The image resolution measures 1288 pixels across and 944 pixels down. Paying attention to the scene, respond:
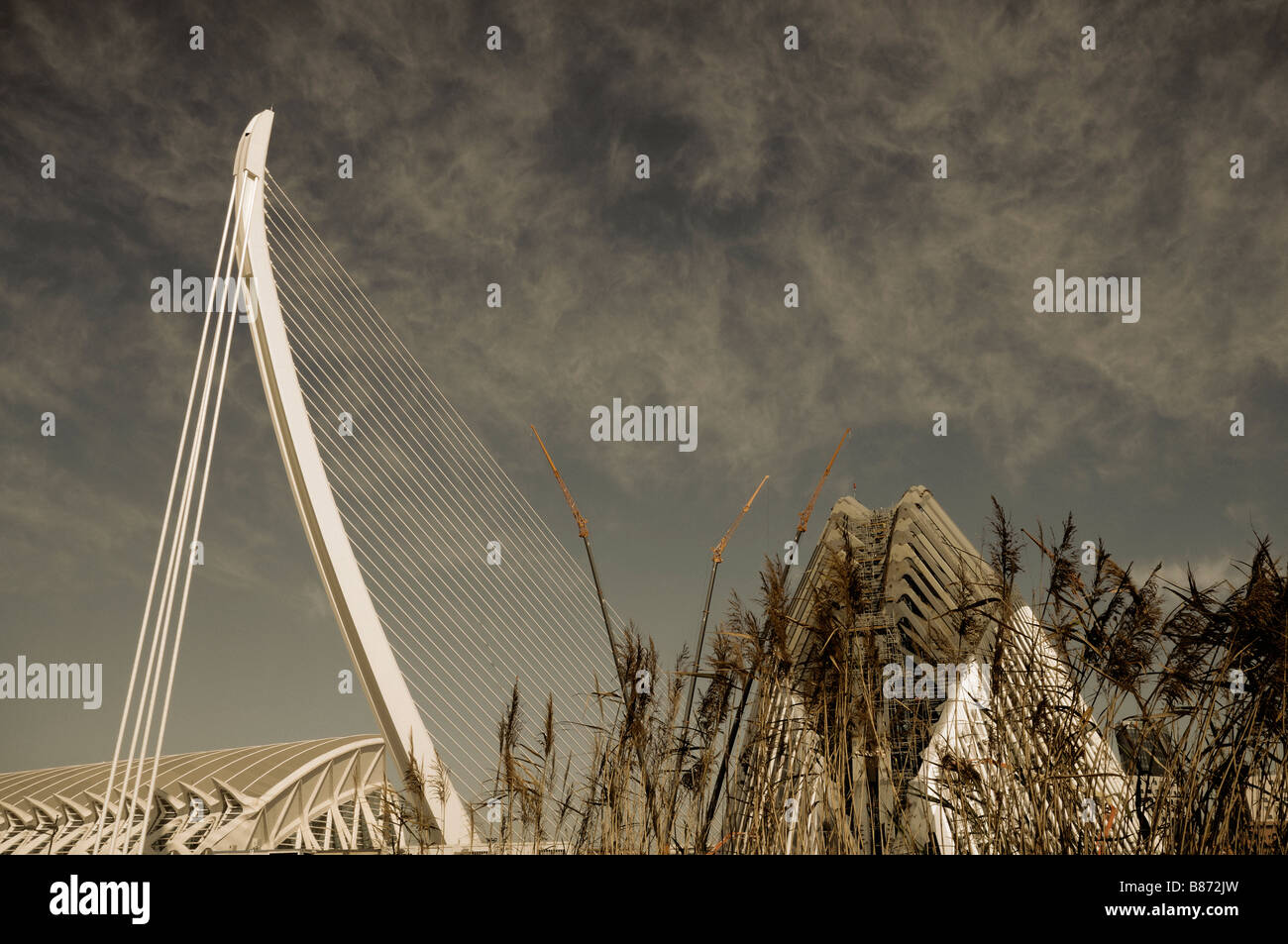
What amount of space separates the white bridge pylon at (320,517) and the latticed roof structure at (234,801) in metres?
18.0

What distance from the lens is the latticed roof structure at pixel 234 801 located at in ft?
95.0

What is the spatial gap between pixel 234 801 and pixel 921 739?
32.6m

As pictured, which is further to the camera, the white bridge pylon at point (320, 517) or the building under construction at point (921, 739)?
the white bridge pylon at point (320, 517)

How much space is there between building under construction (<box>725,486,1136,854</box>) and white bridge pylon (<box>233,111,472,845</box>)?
529 cm

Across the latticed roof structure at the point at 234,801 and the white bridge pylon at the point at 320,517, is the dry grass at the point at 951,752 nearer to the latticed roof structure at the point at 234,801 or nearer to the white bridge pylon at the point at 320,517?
the white bridge pylon at the point at 320,517

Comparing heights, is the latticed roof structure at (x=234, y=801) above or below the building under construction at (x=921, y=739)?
below

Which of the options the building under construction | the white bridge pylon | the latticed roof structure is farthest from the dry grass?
the latticed roof structure

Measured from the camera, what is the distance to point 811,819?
4016 mm
